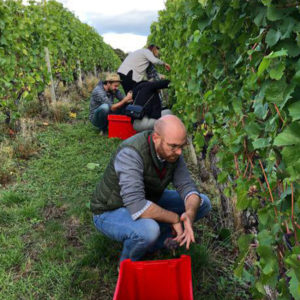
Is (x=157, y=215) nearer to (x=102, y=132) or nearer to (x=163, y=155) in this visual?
(x=163, y=155)

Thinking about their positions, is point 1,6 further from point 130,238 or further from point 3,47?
point 130,238

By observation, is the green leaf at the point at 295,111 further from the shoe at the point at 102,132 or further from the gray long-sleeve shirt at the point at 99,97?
the shoe at the point at 102,132

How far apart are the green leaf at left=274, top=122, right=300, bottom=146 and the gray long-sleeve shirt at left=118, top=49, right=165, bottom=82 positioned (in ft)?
16.4

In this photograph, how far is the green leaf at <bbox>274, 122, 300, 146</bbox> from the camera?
101 cm

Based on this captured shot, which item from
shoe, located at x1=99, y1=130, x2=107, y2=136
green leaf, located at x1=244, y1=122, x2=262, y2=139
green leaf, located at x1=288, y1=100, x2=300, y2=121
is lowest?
shoe, located at x1=99, y1=130, x2=107, y2=136

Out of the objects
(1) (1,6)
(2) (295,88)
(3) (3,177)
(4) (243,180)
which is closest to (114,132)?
(3) (3,177)

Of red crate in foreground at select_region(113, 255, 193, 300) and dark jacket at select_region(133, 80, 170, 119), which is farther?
dark jacket at select_region(133, 80, 170, 119)

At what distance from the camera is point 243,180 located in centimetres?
177

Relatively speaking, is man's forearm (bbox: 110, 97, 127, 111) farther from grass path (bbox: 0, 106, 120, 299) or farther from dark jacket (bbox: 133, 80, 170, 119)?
grass path (bbox: 0, 106, 120, 299)

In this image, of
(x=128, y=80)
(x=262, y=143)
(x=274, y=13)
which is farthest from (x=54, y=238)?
(x=128, y=80)

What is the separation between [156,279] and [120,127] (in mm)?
3942

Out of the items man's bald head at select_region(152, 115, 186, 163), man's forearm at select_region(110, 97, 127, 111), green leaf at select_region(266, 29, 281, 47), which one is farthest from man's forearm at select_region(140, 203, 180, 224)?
man's forearm at select_region(110, 97, 127, 111)

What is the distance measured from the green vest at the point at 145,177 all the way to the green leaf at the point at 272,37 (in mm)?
1291

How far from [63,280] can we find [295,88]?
7.11 feet
